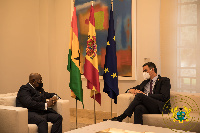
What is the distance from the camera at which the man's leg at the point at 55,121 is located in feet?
13.9

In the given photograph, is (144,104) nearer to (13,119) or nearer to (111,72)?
(111,72)

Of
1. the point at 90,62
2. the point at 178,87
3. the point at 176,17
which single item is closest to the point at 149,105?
the point at 178,87

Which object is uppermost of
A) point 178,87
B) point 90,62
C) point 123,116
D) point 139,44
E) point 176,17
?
point 176,17

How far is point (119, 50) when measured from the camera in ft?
20.1

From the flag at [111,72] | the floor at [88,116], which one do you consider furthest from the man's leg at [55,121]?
the floor at [88,116]

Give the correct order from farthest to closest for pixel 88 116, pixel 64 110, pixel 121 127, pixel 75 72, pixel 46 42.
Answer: pixel 46 42
pixel 88 116
pixel 75 72
pixel 64 110
pixel 121 127

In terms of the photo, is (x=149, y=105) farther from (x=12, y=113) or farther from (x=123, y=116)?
(x=12, y=113)

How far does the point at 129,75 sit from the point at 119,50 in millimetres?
607

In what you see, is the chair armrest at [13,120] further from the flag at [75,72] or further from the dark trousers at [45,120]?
the flag at [75,72]

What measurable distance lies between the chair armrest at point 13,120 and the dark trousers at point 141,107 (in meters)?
1.64

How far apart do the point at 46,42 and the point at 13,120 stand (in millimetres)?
3520

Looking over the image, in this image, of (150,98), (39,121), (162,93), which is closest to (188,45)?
(162,93)

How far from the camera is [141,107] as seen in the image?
14.7ft

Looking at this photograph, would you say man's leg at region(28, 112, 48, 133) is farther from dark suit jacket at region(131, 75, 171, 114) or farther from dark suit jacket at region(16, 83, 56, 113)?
dark suit jacket at region(131, 75, 171, 114)
